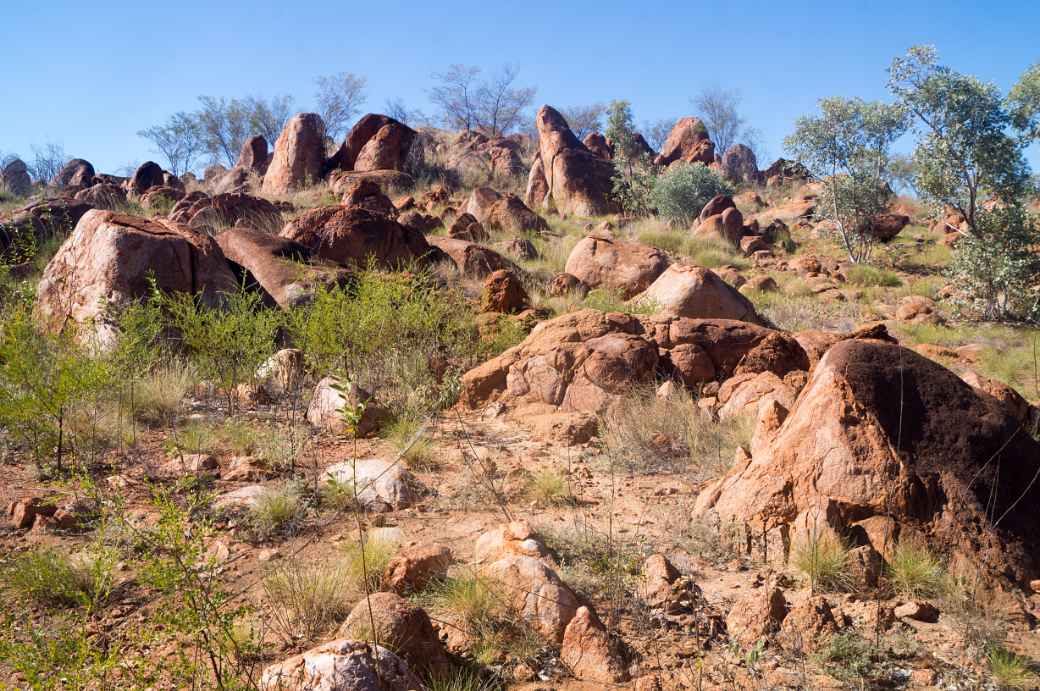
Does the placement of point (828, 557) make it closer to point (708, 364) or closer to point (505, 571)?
point (505, 571)

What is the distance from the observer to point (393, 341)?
755 centimetres

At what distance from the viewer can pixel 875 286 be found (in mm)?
13719

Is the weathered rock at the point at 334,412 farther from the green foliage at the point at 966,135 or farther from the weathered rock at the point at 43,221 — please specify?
the green foliage at the point at 966,135

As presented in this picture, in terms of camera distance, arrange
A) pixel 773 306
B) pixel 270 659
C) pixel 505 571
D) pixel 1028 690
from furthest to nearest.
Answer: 1. pixel 773 306
2. pixel 505 571
3. pixel 270 659
4. pixel 1028 690

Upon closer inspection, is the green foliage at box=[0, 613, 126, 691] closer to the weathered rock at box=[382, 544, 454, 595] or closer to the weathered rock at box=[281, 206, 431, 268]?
the weathered rock at box=[382, 544, 454, 595]

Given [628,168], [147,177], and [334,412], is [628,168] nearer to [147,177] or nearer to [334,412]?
[147,177]

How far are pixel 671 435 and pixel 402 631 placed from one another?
3227 mm

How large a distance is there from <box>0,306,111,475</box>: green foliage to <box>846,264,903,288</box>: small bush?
1293 cm

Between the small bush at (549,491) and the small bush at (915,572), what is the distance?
180 centimetres

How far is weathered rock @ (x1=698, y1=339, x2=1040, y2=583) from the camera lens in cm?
347

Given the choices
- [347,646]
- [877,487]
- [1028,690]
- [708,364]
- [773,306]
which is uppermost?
[773,306]

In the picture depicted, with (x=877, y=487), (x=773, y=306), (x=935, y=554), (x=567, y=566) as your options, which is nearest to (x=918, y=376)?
(x=877, y=487)

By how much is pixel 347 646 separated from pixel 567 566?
1455 mm

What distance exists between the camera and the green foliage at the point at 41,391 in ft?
14.6
